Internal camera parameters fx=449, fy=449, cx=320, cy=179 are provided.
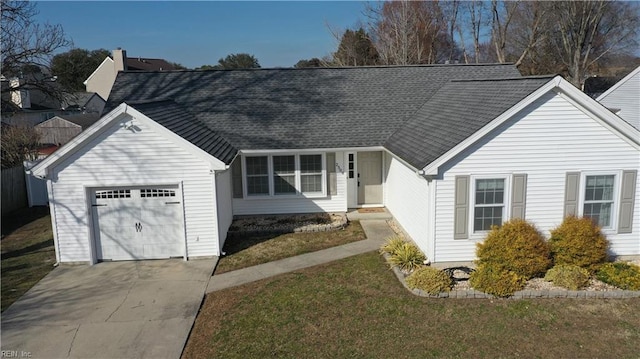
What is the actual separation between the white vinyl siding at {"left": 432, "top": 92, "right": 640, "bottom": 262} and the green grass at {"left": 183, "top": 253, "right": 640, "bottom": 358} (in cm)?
235

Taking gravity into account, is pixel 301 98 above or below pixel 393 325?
above

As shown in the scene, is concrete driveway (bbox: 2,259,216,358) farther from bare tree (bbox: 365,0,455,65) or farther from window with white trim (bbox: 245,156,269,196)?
bare tree (bbox: 365,0,455,65)

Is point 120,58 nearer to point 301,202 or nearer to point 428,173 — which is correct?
point 301,202

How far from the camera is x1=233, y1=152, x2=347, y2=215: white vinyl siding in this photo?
17.1m

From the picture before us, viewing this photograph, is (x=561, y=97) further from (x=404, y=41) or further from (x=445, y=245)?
(x=404, y=41)

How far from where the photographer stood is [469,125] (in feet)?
39.2

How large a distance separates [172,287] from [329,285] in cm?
392

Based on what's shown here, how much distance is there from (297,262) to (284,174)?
510 cm

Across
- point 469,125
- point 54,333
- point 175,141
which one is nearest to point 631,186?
point 469,125

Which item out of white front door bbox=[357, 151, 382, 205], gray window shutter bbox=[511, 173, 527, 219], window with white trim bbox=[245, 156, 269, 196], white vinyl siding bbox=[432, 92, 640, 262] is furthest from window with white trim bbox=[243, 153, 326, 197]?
gray window shutter bbox=[511, 173, 527, 219]

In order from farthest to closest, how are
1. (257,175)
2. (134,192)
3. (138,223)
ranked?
(257,175)
(138,223)
(134,192)

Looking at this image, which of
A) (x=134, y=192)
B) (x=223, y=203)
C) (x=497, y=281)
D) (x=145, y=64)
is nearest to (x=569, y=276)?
(x=497, y=281)

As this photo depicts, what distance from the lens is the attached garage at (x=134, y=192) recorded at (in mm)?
12406

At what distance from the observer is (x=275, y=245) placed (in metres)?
14.2
